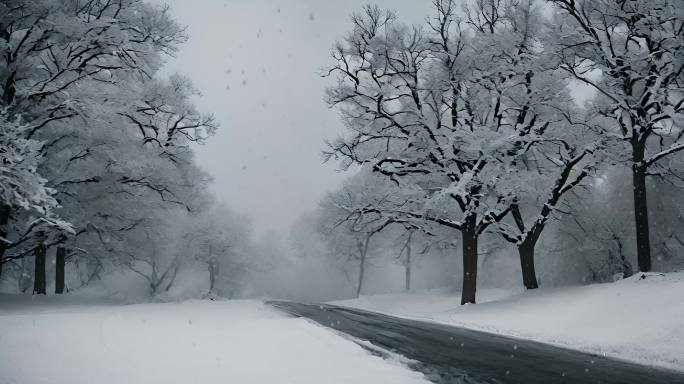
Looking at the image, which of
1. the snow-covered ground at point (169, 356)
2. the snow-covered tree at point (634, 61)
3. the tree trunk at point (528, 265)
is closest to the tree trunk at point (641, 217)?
the snow-covered tree at point (634, 61)

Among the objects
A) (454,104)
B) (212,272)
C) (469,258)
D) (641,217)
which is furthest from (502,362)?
(212,272)

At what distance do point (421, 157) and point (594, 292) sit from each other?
8.66 metres

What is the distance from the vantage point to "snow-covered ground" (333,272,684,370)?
936cm

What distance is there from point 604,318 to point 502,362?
5.52m

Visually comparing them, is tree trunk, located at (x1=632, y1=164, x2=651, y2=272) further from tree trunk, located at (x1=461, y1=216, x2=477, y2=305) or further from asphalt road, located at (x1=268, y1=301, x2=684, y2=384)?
asphalt road, located at (x1=268, y1=301, x2=684, y2=384)

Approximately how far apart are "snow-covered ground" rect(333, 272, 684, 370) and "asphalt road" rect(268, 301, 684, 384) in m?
0.93

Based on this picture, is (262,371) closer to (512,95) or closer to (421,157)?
(421,157)

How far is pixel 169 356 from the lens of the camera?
7.23m

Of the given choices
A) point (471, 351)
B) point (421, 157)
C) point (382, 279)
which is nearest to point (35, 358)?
point (471, 351)

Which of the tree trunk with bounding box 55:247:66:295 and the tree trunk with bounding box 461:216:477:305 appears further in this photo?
the tree trunk with bounding box 55:247:66:295

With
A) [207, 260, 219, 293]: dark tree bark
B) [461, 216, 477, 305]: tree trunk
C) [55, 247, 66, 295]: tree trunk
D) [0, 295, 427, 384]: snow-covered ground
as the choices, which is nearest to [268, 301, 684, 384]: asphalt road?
[0, 295, 427, 384]: snow-covered ground

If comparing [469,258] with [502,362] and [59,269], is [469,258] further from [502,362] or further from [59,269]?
[59,269]

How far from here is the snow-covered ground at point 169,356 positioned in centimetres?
588

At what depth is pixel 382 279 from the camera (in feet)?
235
